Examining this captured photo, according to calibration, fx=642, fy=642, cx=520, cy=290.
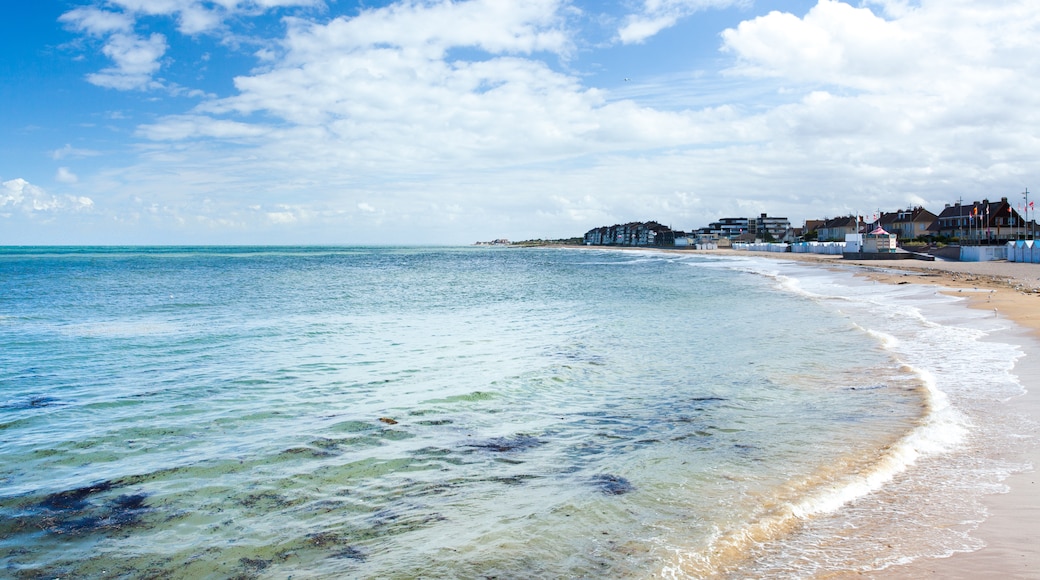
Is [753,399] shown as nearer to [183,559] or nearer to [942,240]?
[183,559]

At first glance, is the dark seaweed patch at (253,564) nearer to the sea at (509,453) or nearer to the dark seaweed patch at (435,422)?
the sea at (509,453)

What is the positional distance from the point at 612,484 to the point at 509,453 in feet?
5.40

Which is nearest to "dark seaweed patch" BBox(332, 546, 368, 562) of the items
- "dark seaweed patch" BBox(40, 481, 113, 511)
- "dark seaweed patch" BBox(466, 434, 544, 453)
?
"dark seaweed patch" BBox(466, 434, 544, 453)

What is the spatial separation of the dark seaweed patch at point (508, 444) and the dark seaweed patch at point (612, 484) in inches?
56.8

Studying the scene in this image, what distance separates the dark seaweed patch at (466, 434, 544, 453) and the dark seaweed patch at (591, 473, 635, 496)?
4.73 ft

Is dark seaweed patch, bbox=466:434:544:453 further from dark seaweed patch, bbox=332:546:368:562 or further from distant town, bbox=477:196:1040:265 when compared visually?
distant town, bbox=477:196:1040:265

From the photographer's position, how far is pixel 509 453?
7855mm

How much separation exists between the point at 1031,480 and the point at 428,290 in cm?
3434

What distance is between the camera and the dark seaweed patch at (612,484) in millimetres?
6402

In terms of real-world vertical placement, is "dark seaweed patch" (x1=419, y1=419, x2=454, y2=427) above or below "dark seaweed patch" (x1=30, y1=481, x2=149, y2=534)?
above

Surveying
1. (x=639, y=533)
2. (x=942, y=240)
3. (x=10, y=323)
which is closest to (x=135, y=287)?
(x=10, y=323)

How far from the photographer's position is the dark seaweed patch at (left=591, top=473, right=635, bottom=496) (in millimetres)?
6402

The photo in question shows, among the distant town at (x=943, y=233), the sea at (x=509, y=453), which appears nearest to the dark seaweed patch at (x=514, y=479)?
the sea at (x=509, y=453)

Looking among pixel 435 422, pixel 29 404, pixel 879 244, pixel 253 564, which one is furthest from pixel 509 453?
pixel 879 244
